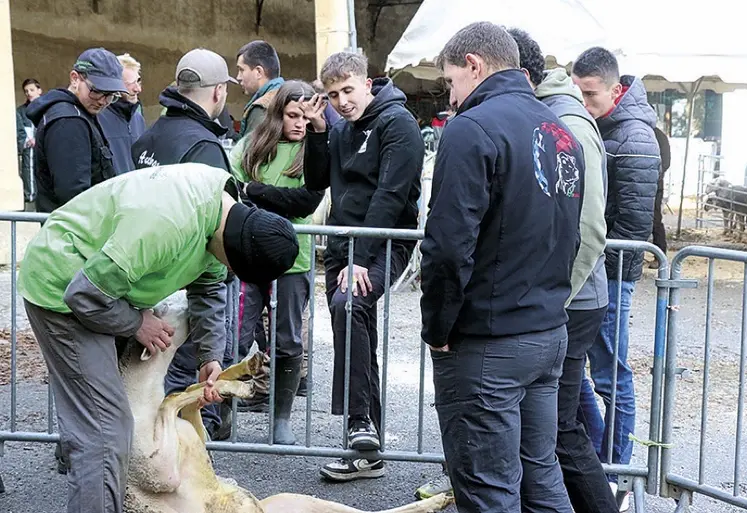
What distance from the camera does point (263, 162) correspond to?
17.7ft

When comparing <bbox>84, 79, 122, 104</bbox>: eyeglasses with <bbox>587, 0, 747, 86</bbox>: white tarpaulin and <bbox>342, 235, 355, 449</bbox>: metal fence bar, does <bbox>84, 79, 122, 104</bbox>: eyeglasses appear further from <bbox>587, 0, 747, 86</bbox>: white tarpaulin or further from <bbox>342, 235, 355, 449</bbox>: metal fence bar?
<bbox>587, 0, 747, 86</bbox>: white tarpaulin

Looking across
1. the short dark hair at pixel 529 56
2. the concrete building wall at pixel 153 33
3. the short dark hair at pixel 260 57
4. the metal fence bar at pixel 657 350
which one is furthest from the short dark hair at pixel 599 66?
the concrete building wall at pixel 153 33

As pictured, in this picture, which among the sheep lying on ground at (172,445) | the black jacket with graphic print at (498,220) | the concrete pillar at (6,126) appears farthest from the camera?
the concrete pillar at (6,126)

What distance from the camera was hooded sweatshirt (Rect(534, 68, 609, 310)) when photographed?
3867mm

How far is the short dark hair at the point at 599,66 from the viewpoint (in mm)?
4688

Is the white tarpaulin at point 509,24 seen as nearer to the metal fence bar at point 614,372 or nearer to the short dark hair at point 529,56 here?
the metal fence bar at point 614,372

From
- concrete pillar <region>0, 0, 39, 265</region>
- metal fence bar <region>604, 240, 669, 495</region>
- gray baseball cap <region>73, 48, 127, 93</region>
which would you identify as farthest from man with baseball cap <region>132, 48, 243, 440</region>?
concrete pillar <region>0, 0, 39, 265</region>

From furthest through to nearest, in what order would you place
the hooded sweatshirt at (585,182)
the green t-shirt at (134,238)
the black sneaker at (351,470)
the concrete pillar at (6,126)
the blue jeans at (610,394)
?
the concrete pillar at (6,126) → the black sneaker at (351,470) → the blue jeans at (610,394) → the hooded sweatshirt at (585,182) → the green t-shirt at (134,238)

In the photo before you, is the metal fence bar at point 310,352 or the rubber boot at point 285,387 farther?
the rubber boot at point 285,387

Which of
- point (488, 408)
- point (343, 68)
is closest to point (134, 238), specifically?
point (488, 408)

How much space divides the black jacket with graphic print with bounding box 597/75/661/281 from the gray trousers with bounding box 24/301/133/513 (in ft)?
8.63

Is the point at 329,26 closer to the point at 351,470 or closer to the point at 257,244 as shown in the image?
the point at 351,470

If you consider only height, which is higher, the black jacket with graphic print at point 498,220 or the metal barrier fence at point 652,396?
the black jacket with graphic print at point 498,220

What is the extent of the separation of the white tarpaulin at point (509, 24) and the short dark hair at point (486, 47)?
25.8ft
